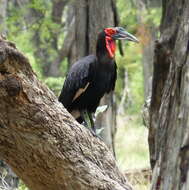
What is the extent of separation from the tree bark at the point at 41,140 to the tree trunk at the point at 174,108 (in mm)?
415

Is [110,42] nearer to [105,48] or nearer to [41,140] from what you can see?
[105,48]

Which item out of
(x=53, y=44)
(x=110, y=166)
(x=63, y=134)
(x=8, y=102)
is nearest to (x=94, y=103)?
(x=110, y=166)

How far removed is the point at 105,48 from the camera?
6098 millimetres

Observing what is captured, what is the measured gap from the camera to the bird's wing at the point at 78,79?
5.77 metres

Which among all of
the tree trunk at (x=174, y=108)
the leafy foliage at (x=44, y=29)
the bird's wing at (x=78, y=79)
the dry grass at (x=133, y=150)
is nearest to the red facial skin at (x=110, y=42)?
the bird's wing at (x=78, y=79)

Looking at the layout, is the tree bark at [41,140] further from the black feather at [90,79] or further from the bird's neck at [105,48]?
the bird's neck at [105,48]

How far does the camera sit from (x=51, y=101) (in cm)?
333

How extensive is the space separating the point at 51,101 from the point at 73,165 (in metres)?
0.43

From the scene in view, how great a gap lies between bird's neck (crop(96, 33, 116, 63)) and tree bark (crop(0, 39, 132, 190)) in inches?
93.1

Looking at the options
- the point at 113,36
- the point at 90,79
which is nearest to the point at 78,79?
the point at 90,79

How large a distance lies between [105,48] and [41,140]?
2.97m

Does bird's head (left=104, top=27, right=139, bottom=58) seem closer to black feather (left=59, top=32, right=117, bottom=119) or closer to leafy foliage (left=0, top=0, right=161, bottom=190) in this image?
black feather (left=59, top=32, right=117, bottom=119)

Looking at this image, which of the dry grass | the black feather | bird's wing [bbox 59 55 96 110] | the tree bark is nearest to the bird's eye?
the black feather

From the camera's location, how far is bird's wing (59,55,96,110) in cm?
577
